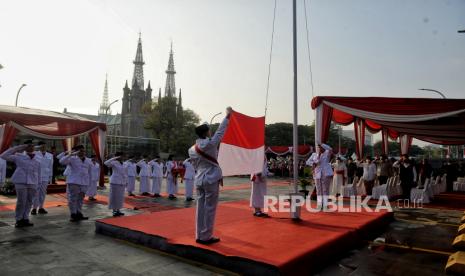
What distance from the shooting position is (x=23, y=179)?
7293 millimetres

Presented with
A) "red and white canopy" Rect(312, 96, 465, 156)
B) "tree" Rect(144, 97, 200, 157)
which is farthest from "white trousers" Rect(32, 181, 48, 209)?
"tree" Rect(144, 97, 200, 157)

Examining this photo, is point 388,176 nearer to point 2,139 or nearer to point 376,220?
point 376,220

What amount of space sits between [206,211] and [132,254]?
130 cm

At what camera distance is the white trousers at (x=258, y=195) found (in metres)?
7.59

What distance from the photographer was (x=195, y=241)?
5094mm

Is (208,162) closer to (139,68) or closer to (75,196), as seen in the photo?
(75,196)

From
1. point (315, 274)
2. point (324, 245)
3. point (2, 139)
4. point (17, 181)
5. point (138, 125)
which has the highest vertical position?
point (138, 125)

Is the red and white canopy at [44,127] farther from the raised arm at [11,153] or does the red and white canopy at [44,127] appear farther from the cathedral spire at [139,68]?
the cathedral spire at [139,68]

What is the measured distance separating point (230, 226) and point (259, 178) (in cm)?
196

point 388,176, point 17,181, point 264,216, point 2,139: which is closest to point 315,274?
point 264,216

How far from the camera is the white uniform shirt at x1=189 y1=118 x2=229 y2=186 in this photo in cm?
520

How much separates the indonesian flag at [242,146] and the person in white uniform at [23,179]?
437 cm

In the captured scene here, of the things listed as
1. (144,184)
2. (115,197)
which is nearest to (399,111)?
(115,197)

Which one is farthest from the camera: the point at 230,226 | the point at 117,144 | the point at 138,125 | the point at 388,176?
the point at 138,125
